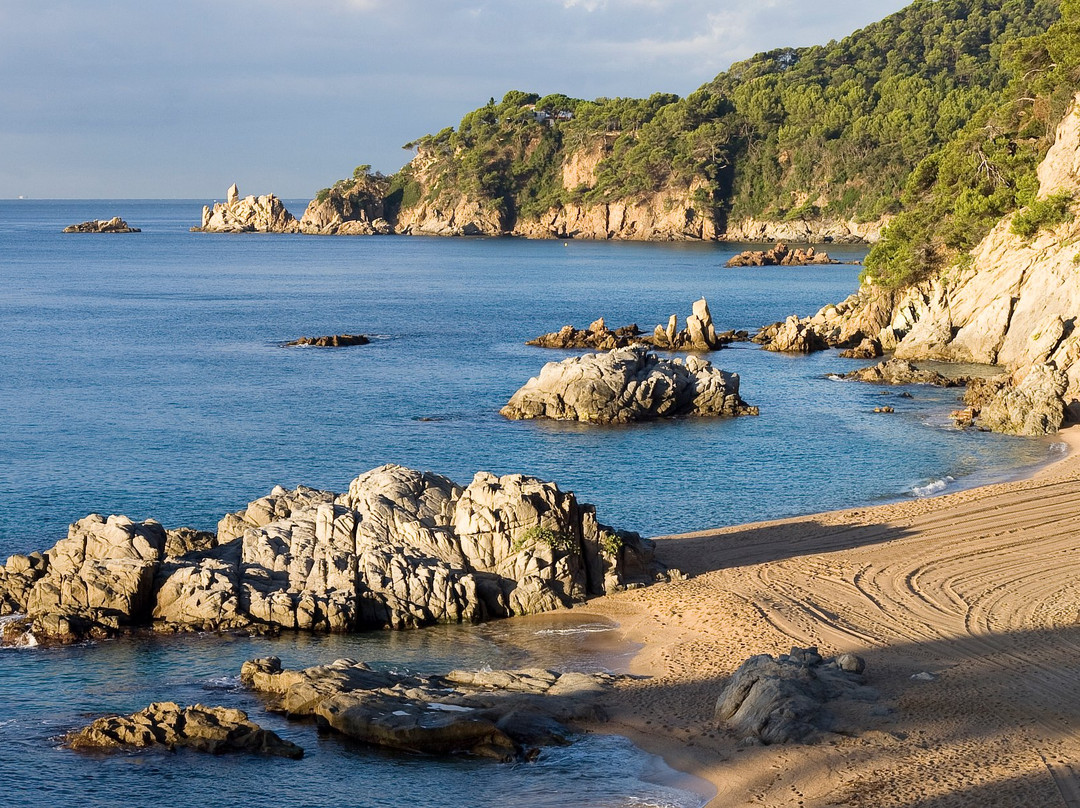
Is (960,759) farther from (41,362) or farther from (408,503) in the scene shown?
(41,362)

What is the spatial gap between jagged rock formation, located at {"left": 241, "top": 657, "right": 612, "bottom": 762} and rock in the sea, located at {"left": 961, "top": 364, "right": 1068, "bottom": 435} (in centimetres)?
2806

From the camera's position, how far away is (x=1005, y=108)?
6506 cm

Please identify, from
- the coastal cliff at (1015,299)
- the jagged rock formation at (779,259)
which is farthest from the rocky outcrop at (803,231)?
the coastal cliff at (1015,299)

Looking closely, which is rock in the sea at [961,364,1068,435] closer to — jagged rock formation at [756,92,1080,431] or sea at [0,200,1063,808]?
jagged rock formation at [756,92,1080,431]

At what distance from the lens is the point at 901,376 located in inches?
2223

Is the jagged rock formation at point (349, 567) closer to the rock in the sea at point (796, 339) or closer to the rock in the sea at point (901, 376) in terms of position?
the rock in the sea at point (901, 376)

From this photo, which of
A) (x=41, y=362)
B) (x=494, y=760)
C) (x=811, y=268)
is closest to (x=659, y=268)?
(x=811, y=268)

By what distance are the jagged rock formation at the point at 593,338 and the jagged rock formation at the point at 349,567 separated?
133 ft

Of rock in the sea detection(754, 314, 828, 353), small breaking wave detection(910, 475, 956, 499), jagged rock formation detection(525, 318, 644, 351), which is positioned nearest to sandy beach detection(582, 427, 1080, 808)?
small breaking wave detection(910, 475, 956, 499)

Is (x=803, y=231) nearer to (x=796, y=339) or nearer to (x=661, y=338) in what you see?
(x=796, y=339)

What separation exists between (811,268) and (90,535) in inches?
4243

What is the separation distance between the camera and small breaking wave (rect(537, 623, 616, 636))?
79.7 ft

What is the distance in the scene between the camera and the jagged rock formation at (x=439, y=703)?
18469 mm

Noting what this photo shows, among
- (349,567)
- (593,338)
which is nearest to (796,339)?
(593,338)
